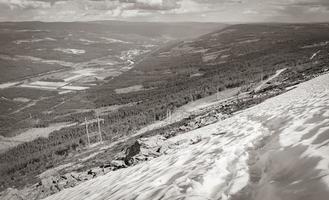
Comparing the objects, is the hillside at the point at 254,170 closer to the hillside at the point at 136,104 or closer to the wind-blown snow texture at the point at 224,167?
the wind-blown snow texture at the point at 224,167

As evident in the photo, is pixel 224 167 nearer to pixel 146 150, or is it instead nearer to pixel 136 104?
pixel 146 150

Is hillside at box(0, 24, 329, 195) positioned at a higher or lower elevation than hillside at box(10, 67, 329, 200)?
lower

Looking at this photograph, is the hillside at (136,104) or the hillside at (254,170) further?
the hillside at (136,104)

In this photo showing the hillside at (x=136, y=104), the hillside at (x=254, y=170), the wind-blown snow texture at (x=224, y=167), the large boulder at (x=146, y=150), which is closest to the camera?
the hillside at (x=254, y=170)

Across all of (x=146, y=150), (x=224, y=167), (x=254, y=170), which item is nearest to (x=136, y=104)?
(x=146, y=150)

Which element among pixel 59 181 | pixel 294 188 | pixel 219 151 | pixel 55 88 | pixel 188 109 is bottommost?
pixel 55 88

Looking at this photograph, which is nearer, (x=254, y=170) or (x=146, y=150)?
(x=254, y=170)

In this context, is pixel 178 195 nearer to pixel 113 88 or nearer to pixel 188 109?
pixel 188 109

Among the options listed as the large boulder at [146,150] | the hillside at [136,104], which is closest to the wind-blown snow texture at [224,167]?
the large boulder at [146,150]

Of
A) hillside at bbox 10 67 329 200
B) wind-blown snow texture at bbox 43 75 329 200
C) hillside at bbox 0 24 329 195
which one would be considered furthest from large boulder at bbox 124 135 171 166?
hillside at bbox 10 67 329 200

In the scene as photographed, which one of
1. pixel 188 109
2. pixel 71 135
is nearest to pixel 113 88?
pixel 71 135

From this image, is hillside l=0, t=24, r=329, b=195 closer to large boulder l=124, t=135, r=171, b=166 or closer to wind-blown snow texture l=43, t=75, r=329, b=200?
large boulder l=124, t=135, r=171, b=166
